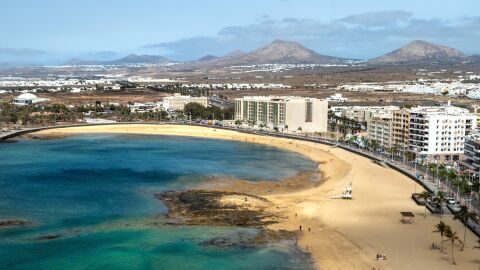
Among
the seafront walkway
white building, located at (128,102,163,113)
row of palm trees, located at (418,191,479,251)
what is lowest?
the seafront walkway

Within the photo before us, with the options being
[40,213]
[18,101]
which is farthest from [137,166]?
[18,101]

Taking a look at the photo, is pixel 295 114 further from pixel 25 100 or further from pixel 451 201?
pixel 25 100

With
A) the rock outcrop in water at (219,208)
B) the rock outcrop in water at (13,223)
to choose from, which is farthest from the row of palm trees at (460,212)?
the rock outcrop in water at (13,223)

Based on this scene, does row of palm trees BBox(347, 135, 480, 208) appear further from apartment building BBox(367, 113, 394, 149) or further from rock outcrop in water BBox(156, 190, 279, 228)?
rock outcrop in water BBox(156, 190, 279, 228)

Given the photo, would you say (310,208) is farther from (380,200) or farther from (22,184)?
(22,184)

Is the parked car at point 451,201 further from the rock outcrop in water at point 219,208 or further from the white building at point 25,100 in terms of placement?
the white building at point 25,100

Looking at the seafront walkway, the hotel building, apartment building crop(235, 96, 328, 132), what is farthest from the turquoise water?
apartment building crop(235, 96, 328, 132)
